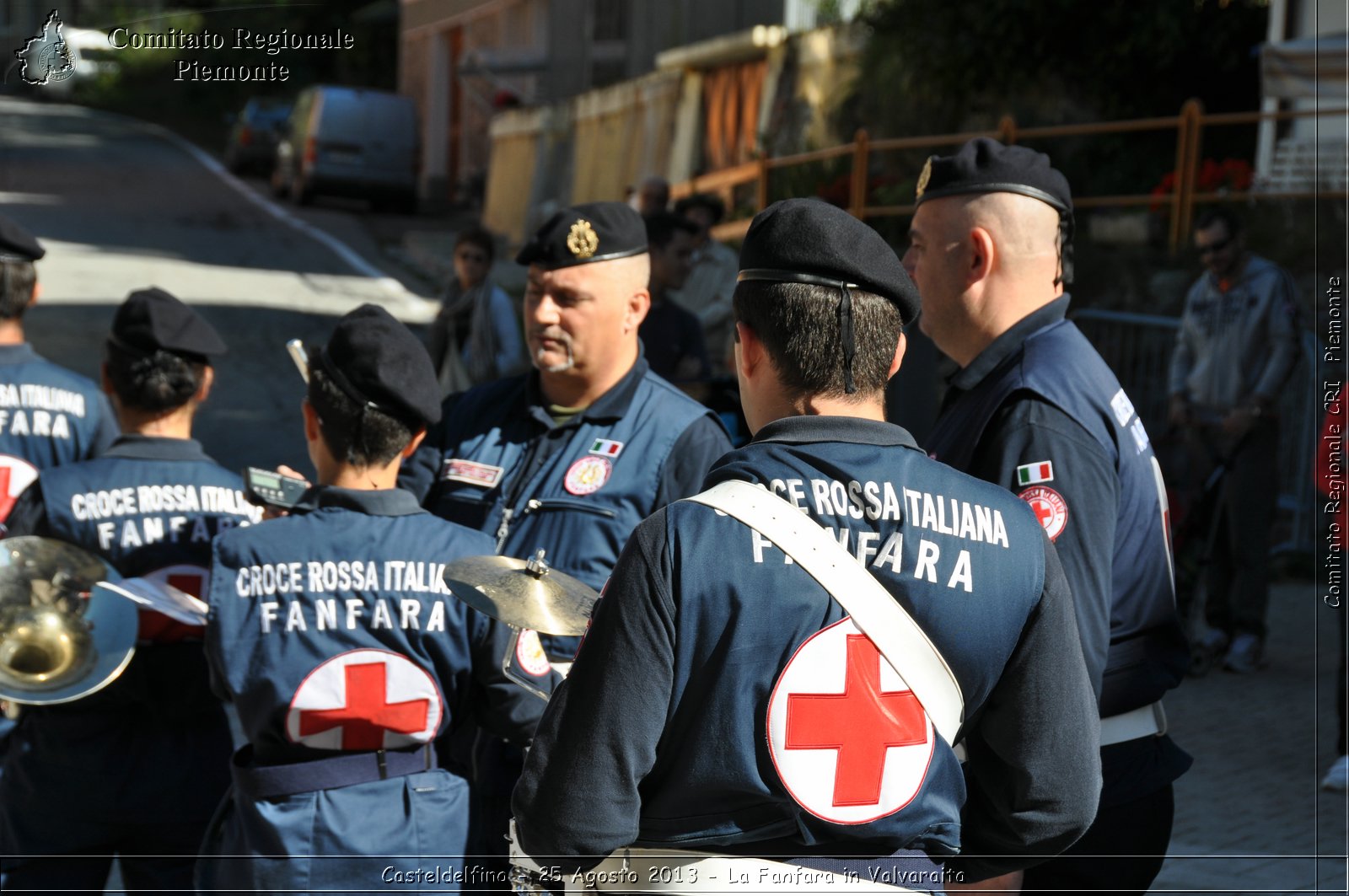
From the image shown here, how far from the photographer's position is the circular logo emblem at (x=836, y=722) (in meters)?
1.92

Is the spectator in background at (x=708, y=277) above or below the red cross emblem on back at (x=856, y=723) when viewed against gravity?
above

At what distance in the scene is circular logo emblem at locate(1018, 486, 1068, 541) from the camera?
2.59 m

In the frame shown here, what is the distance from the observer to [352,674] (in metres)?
2.81

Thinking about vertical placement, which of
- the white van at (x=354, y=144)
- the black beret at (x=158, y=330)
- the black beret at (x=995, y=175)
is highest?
the white van at (x=354, y=144)

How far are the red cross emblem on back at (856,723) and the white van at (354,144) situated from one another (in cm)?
2324

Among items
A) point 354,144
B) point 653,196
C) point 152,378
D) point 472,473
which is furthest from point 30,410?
point 354,144

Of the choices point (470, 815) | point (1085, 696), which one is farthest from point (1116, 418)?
point (470, 815)

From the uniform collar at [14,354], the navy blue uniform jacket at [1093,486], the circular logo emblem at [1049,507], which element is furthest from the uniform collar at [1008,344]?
the uniform collar at [14,354]

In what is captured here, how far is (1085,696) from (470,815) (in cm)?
149

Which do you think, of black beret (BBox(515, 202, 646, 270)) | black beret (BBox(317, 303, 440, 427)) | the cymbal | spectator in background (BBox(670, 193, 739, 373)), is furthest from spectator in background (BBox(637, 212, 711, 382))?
the cymbal

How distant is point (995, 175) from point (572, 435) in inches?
51.2

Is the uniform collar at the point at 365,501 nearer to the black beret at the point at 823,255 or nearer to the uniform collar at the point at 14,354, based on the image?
the black beret at the point at 823,255

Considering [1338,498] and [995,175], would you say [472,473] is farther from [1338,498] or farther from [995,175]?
[1338,498]

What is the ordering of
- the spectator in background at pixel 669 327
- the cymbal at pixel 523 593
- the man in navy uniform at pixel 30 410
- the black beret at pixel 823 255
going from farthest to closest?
the spectator in background at pixel 669 327 → the man in navy uniform at pixel 30 410 → the cymbal at pixel 523 593 → the black beret at pixel 823 255
